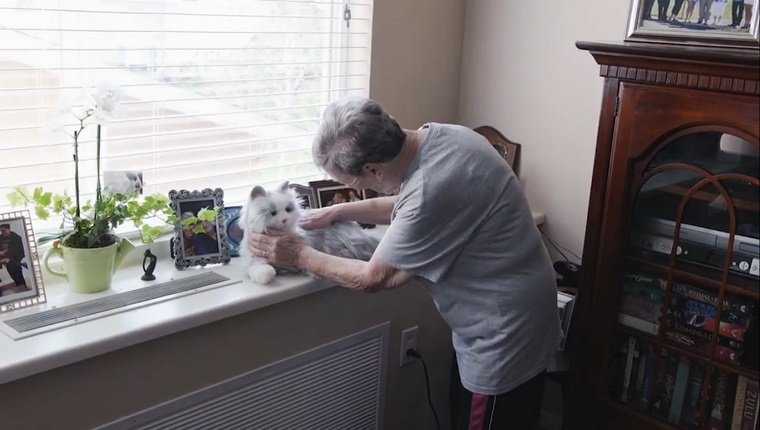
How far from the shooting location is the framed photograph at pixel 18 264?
5.20 ft

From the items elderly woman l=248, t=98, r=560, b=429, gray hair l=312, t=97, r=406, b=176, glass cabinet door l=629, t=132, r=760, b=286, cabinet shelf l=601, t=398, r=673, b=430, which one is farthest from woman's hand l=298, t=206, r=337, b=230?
cabinet shelf l=601, t=398, r=673, b=430

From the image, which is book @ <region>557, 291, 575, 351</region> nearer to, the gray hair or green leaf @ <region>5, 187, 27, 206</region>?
the gray hair

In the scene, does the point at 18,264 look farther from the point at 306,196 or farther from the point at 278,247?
the point at 306,196

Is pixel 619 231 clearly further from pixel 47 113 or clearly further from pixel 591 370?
pixel 47 113

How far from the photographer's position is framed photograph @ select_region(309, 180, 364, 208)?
217 cm

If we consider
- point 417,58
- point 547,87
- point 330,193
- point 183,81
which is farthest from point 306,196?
point 547,87

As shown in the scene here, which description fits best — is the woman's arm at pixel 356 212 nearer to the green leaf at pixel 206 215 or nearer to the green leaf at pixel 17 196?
the green leaf at pixel 206 215

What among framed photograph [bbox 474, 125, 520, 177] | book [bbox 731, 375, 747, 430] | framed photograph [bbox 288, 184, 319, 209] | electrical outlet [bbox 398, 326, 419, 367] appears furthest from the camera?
framed photograph [bbox 474, 125, 520, 177]

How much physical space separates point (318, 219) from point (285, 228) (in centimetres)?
13

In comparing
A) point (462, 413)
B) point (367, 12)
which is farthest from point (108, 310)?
point (367, 12)

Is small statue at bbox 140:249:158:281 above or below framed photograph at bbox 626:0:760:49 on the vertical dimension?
below

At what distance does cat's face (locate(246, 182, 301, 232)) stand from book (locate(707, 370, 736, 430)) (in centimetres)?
114

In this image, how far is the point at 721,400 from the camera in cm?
185

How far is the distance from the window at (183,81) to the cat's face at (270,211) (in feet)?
1.03
